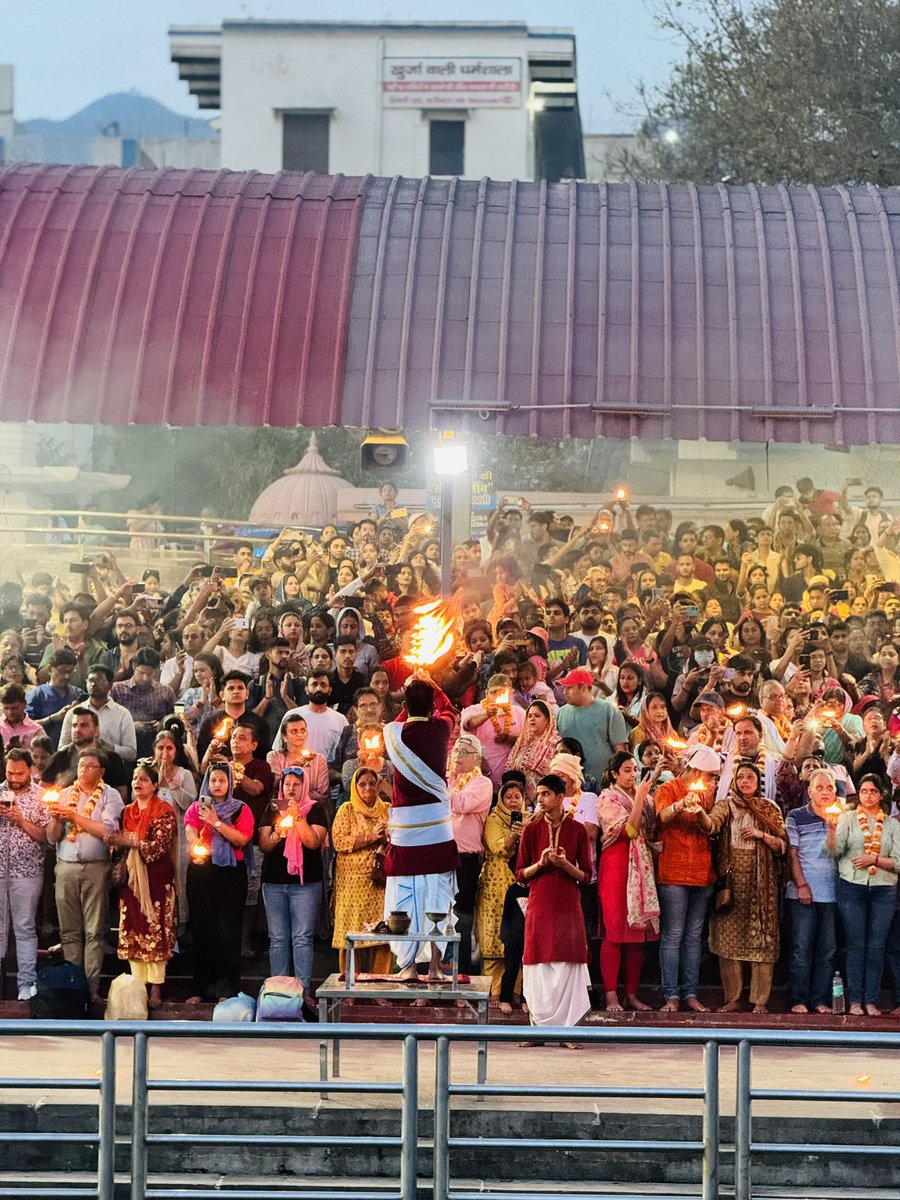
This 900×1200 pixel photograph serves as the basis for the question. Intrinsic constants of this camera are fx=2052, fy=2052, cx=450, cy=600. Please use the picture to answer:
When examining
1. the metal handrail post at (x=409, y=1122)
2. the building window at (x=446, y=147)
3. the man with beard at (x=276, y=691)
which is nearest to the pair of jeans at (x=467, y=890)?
the man with beard at (x=276, y=691)

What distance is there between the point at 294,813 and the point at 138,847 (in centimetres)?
A: 113

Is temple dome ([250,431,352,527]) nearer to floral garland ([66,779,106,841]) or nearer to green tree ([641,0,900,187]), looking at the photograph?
floral garland ([66,779,106,841])

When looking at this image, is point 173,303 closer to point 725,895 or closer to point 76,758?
point 76,758

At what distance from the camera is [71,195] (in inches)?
808

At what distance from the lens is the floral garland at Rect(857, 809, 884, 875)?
13.7 meters

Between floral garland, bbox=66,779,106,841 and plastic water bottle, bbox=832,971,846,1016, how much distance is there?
521 cm

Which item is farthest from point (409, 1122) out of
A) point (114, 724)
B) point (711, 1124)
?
point (114, 724)

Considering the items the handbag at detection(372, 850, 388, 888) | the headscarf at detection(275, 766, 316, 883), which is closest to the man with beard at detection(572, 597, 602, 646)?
the headscarf at detection(275, 766, 316, 883)

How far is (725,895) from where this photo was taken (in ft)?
45.5

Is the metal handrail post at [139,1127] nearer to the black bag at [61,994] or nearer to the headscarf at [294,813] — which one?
the black bag at [61,994]

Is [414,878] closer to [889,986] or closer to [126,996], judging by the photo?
[126,996]

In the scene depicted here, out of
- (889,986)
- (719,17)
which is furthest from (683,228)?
(719,17)

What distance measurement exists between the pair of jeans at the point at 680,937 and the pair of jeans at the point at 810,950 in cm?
64

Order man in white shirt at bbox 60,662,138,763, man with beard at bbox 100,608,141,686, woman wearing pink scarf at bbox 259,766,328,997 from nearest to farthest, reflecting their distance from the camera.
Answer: woman wearing pink scarf at bbox 259,766,328,997 < man in white shirt at bbox 60,662,138,763 < man with beard at bbox 100,608,141,686
